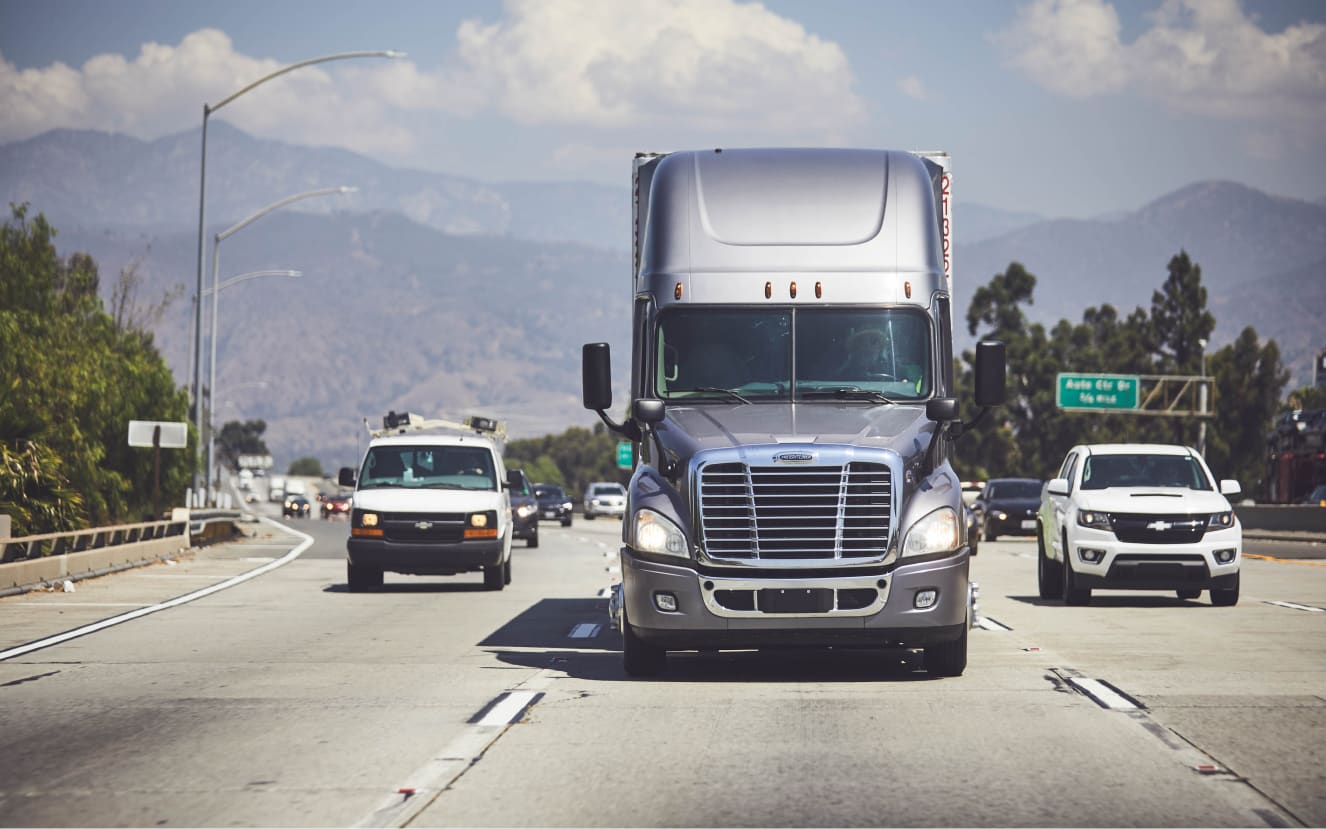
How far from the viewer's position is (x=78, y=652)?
16203 mm

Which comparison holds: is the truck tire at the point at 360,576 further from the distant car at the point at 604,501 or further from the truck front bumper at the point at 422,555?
the distant car at the point at 604,501

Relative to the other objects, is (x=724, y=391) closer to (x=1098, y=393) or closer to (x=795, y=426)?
(x=795, y=426)

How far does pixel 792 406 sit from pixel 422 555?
39.9 feet

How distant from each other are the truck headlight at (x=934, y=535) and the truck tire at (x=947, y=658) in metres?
0.79

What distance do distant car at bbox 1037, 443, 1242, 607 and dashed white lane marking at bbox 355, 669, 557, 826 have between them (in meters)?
10.1

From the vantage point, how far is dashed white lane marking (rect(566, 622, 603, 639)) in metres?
18.0

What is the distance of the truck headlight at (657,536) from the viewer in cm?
1312

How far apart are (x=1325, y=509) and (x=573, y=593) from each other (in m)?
32.7

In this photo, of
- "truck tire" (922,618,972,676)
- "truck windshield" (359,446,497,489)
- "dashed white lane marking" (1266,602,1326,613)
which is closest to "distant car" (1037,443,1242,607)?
"dashed white lane marking" (1266,602,1326,613)

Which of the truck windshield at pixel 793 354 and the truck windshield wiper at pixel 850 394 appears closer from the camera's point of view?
the truck windshield wiper at pixel 850 394

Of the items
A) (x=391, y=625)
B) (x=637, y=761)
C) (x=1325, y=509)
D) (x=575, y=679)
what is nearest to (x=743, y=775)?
(x=637, y=761)

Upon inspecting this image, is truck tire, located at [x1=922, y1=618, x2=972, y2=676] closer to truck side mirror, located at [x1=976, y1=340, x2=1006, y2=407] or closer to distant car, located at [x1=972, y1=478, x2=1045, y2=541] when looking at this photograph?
truck side mirror, located at [x1=976, y1=340, x2=1006, y2=407]

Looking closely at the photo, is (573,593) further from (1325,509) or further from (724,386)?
(1325,509)

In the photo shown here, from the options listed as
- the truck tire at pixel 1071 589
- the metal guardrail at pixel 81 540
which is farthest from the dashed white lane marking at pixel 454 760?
the metal guardrail at pixel 81 540
